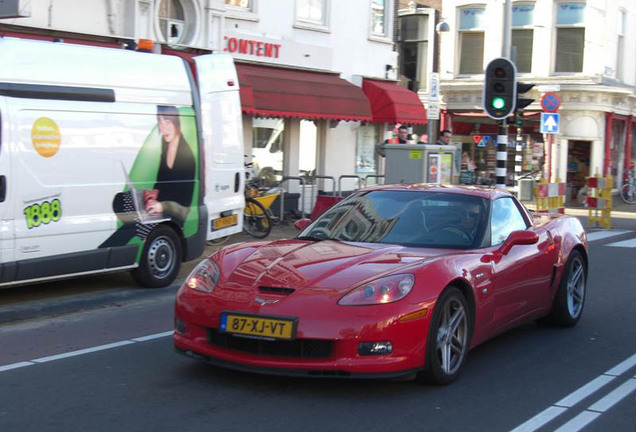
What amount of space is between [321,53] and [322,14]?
105 centimetres

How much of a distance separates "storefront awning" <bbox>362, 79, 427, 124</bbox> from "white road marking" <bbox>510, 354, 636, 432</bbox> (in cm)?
1498

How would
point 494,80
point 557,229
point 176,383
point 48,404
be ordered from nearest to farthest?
point 48,404 < point 176,383 < point 557,229 < point 494,80

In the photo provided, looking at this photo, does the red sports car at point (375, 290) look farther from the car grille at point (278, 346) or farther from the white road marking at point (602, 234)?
the white road marking at point (602, 234)

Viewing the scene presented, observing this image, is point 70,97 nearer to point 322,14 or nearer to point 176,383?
point 176,383

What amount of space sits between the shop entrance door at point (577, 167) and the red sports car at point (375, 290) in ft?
75.9

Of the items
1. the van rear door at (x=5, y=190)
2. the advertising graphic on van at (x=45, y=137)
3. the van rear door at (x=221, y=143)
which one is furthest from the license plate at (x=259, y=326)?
the van rear door at (x=221, y=143)

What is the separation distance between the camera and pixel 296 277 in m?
5.73

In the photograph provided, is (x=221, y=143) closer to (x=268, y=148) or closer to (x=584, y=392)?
(x=584, y=392)

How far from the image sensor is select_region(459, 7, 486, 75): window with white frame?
3141 cm

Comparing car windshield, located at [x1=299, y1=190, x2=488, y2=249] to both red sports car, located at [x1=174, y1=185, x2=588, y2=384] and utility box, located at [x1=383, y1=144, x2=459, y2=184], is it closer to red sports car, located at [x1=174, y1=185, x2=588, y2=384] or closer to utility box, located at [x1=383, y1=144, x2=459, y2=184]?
red sports car, located at [x1=174, y1=185, x2=588, y2=384]

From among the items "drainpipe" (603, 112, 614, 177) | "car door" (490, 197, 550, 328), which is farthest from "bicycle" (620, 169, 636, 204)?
"car door" (490, 197, 550, 328)

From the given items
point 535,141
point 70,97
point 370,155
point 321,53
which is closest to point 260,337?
point 70,97

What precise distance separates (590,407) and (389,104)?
53.0 feet

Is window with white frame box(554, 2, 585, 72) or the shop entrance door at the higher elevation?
window with white frame box(554, 2, 585, 72)
